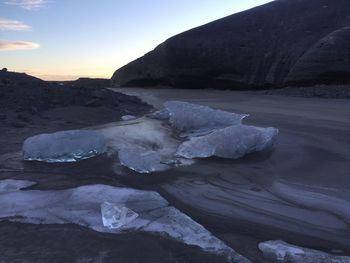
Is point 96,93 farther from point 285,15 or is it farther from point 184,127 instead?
point 285,15

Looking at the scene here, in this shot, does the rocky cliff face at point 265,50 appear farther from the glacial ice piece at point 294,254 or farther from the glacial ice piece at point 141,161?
the glacial ice piece at point 294,254

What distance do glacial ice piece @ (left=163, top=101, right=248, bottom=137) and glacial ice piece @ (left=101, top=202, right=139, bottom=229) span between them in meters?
3.26

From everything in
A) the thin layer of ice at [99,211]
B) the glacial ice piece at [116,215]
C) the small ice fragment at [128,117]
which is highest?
the glacial ice piece at [116,215]

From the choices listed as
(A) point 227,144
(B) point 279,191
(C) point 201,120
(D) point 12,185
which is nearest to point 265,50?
(C) point 201,120

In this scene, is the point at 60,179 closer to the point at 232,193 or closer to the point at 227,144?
the point at 232,193

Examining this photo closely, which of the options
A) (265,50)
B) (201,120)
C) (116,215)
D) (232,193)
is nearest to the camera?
(116,215)

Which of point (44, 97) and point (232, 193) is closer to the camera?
point (232, 193)

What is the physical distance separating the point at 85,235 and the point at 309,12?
15.8 metres

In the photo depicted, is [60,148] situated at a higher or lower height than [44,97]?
lower

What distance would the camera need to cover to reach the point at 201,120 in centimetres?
688

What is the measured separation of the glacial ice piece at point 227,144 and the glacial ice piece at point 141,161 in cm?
46

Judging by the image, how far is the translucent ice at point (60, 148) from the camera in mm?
5301

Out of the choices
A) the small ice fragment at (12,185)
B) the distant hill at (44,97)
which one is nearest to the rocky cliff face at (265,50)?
the distant hill at (44,97)

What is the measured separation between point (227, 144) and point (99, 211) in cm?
208
